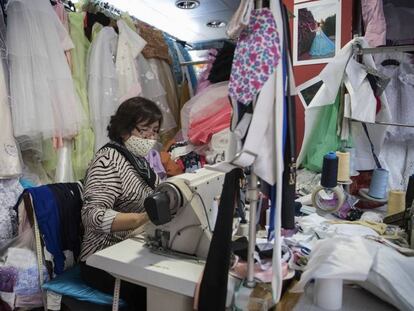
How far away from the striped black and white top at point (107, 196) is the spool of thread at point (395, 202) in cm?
117

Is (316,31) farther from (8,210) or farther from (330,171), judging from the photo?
(8,210)

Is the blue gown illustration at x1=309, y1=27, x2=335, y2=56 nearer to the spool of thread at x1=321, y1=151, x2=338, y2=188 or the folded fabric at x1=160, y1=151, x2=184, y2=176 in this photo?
the spool of thread at x1=321, y1=151, x2=338, y2=188

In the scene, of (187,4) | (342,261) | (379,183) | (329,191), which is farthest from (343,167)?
(187,4)

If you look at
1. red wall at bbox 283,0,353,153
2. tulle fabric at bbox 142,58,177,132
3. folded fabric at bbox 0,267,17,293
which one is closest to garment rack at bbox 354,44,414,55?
red wall at bbox 283,0,353,153

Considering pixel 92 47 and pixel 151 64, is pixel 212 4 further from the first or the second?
pixel 92 47

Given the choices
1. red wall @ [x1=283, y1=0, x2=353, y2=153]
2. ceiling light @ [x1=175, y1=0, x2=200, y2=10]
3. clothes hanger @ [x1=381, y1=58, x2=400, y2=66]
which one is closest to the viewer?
clothes hanger @ [x1=381, y1=58, x2=400, y2=66]

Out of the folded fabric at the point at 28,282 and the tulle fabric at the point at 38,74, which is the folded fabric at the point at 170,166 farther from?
the folded fabric at the point at 28,282

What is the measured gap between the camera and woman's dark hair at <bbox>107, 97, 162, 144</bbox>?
154 centimetres

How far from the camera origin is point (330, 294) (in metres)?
0.85

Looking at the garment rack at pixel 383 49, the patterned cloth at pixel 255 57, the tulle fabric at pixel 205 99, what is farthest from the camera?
the tulle fabric at pixel 205 99

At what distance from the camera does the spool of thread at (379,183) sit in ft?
5.63

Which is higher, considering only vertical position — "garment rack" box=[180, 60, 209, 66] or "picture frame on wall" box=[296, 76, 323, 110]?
"garment rack" box=[180, 60, 209, 66]

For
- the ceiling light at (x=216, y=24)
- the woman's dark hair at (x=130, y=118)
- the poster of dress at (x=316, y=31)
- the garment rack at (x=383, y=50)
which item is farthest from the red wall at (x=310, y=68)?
the ceiling light at (x=216, y=24)

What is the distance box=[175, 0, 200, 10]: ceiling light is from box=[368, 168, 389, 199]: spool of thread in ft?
9.86
